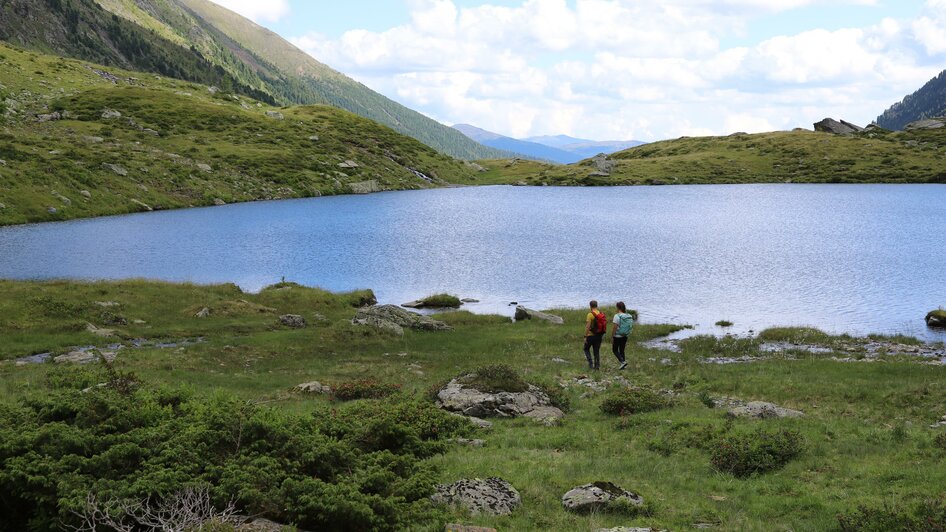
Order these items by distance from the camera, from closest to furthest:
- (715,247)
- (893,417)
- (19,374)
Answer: (893,417) → (19,374) → (715,247)

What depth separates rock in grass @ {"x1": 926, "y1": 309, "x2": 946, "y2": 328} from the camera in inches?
1806

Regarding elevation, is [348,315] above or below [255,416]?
below

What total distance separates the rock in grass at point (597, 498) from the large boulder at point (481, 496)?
1.18 metres

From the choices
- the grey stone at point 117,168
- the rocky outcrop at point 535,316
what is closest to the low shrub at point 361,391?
the rocky outcrop at point 535,316

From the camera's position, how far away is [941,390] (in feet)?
88.6

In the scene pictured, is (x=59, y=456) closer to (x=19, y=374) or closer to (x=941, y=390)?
(x=19, y=374)

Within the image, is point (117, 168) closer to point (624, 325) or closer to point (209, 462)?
point (624, 325)

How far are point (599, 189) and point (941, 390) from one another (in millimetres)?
165407

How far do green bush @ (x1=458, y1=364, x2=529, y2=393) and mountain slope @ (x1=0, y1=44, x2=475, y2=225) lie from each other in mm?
88179

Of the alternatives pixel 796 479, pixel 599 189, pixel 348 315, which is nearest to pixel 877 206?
pixel 599 189

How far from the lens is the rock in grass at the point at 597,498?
14.5 metres

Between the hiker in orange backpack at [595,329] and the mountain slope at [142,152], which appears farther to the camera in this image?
the mountain slope at [142,152]

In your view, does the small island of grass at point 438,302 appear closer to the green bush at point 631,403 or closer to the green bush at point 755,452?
the green bush at point 631,403

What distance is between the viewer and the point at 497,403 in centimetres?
2555
